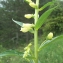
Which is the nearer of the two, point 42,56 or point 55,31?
point 42,56

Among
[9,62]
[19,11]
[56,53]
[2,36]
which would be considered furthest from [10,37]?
[56,53]

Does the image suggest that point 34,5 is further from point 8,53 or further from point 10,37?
point 10,37

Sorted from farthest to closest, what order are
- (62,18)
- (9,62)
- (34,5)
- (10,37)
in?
(10,37) → (62,18) → (9,62) → (34,5)

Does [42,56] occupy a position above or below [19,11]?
below

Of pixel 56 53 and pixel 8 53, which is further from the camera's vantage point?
pixel 56 53

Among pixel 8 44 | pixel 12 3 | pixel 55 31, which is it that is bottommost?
pixel 8 44

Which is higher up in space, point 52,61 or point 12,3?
point 12,3

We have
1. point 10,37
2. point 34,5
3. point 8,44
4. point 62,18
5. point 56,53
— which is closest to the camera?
point 34,5

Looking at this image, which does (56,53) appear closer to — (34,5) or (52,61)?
(52,61)

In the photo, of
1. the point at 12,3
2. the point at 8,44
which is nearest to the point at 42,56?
the point at 8,44
